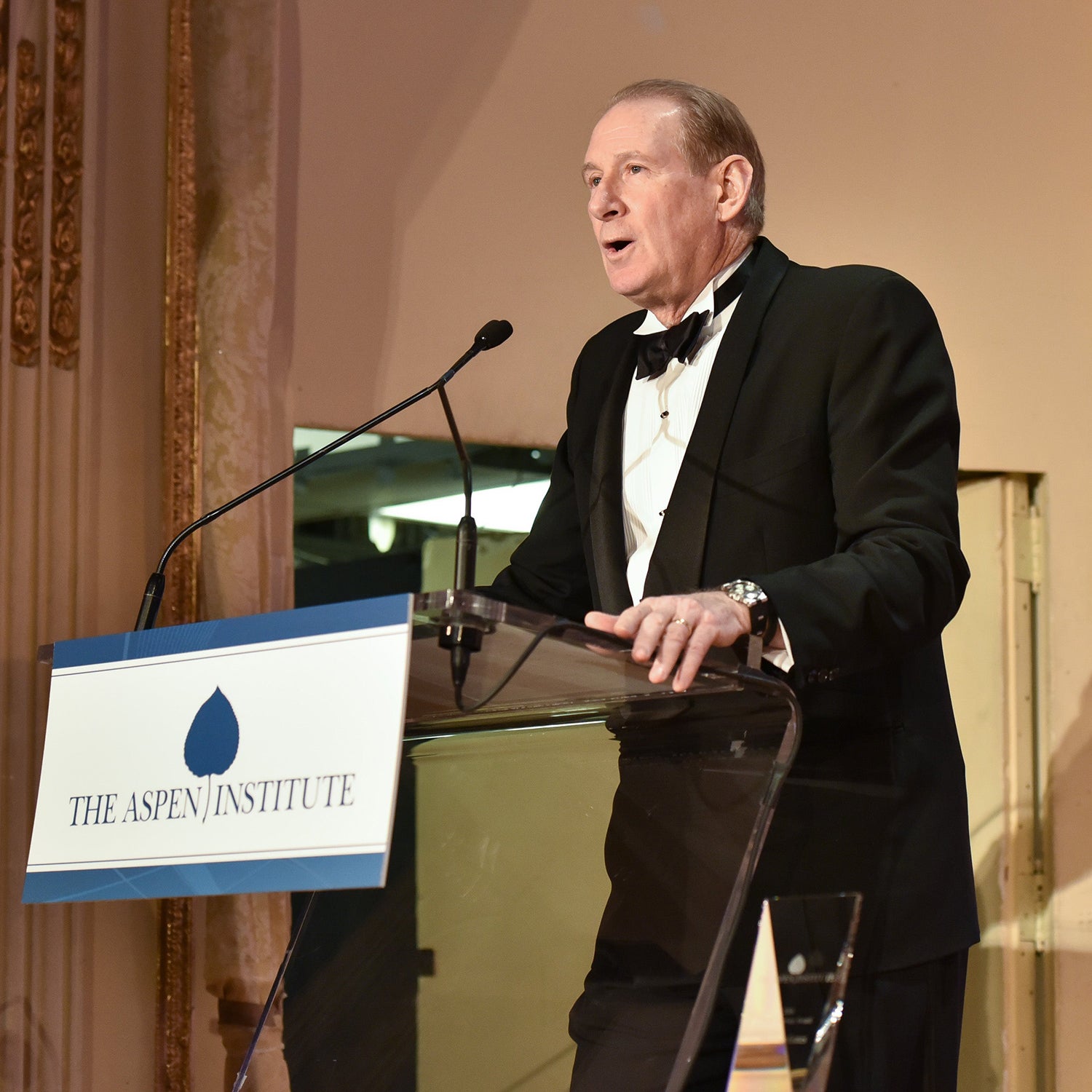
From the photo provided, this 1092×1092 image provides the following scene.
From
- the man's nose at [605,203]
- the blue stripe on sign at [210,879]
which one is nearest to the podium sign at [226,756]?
the blue stripe on sign at [210,879]

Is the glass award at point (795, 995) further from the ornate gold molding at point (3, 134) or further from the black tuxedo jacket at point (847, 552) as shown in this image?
the ornate gold molding at point (3, 134)

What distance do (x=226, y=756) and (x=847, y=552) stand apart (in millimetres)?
649

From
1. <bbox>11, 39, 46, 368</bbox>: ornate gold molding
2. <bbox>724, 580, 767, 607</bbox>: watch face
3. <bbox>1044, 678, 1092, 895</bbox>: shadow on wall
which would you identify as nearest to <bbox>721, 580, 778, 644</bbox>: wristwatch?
<bbox>724, 580, 767, 607</bbox>: watch face

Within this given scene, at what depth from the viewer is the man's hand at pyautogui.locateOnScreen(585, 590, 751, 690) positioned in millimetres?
1173

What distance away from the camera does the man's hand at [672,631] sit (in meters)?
1.17

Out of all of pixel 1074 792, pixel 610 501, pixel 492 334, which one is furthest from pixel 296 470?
pixel 1074 792

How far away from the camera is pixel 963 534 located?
11.7 ft

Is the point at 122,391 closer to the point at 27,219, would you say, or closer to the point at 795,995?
the point at 27,219

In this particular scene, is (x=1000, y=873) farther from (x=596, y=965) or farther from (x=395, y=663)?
(x=395, y=663)

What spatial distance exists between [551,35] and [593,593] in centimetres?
196

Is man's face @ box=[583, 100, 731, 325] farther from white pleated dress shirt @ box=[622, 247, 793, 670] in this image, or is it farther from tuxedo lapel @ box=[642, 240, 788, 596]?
tuxedo lapel @ box=[642, 240, 788, 596]

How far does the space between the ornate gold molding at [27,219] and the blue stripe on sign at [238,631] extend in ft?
4.48

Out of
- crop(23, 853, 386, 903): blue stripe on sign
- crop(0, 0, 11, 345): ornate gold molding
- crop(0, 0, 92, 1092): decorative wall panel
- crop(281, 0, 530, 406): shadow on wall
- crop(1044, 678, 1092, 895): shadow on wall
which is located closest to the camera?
crop(23, 853, 386, 903): blue stripe on sign

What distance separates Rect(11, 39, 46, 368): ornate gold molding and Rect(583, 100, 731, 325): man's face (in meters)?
1.23
